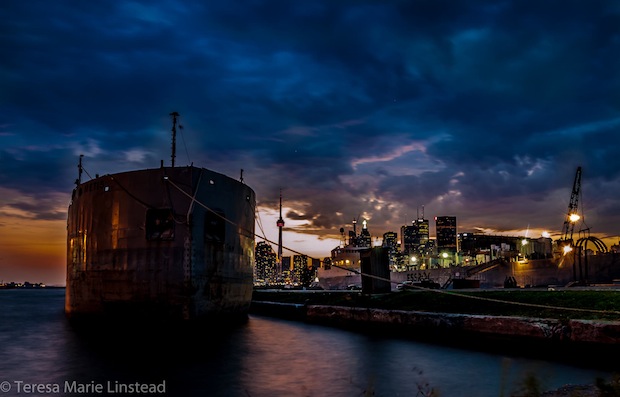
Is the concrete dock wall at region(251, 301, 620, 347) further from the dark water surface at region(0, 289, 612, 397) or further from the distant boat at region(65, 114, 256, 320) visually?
the distant boat at region(65, 114, 256, 320)

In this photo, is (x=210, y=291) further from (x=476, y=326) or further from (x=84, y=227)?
(x=476, y=326)

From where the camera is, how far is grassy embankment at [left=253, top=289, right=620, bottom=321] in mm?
15016

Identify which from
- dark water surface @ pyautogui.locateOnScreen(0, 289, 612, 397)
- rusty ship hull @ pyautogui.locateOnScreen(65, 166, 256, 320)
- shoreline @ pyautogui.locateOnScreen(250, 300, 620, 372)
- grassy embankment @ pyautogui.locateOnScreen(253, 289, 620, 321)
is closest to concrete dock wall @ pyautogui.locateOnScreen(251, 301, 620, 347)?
shoreline @ pyautogui.locateOnScreen(250, 300, 620, 372)

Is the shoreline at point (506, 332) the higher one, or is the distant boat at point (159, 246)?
the distant boat at point (159, 246)

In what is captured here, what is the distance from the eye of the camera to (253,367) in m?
14.0

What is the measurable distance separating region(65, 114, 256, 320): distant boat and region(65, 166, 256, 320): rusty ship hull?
0.13ft

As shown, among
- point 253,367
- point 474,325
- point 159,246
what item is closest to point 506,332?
point 474,325

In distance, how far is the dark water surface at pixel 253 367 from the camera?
11023 mm

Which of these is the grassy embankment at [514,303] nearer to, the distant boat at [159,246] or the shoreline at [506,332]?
the shoreline at [506,332]

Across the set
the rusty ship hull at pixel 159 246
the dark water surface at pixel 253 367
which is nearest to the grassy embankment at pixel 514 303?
the dark water surface at pixel 253 367

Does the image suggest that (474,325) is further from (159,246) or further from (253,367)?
(159,246)

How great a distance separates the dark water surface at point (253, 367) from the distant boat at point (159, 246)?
4.53ft

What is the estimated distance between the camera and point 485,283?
5319 centimetres

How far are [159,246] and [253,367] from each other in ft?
23.8
